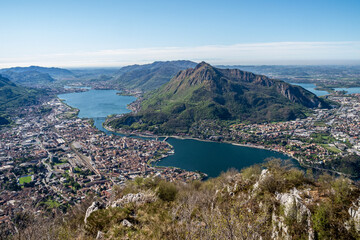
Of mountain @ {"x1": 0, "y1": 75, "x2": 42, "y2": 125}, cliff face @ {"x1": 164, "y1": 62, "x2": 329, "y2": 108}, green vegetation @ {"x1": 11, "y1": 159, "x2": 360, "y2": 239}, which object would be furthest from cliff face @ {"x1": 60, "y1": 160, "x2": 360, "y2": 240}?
mountain @ {"x1": 0, "y1": 75, "x2": 42, "y2": 125}

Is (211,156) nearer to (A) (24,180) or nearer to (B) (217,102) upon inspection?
(A) (24,180)

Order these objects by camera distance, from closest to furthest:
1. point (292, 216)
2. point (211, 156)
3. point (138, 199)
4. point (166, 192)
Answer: point (292, 216), point (138, 199), point (166, 192), point (211, 156)

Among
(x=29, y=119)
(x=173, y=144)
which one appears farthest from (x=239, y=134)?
(x=29, y=119)

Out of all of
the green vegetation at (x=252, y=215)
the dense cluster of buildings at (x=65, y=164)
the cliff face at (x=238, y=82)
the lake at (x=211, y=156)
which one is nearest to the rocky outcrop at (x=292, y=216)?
the green vegetation at (x=252, y=215)

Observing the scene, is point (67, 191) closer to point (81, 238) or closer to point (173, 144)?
point (81, 238)

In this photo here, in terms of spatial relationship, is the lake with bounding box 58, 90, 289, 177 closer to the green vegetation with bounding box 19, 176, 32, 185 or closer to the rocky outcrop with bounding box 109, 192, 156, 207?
the green vegetation with bounding box 19, 176, 32, 185

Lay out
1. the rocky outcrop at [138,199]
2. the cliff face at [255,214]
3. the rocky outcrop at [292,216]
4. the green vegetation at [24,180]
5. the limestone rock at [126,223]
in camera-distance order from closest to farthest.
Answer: the cliff face at [255,214]
the rocky outcrop at [292,216]
the limestone rock at [126,223]
the rocky outcrop at [138,199]
the green vegetation at [24,180]

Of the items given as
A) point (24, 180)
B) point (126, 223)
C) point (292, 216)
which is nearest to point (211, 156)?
point (24, 180)

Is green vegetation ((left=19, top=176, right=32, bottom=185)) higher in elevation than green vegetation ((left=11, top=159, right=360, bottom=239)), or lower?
lower

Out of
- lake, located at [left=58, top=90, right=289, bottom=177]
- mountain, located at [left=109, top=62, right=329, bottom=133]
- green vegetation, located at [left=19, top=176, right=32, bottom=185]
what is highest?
mountain, located at [left=109, top=62, right=329, bottom=133]

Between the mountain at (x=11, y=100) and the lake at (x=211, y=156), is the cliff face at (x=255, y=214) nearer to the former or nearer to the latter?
the lake at (x=211, y=156)
